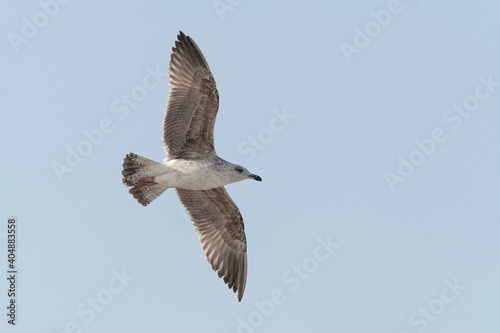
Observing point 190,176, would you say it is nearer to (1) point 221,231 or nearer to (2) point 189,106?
(2) point 189,106

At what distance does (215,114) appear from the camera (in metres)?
14.7

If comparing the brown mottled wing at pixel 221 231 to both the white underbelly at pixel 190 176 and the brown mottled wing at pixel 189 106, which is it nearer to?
the white underbelly at pixel 190 176

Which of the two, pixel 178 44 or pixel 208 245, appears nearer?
pixel 178 44

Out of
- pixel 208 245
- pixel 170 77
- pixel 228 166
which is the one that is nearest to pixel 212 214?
pixel 208 245

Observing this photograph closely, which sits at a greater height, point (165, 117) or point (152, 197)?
point (165, 117)

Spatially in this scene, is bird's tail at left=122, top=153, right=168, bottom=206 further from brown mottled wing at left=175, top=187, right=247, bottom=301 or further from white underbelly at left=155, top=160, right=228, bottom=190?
brown mottled wing at left=175, top=187, right=247, bottom=301

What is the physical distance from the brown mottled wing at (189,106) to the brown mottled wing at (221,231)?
1.25m

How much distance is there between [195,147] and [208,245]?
2.16m

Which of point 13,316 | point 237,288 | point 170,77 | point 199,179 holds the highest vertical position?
point 170,77

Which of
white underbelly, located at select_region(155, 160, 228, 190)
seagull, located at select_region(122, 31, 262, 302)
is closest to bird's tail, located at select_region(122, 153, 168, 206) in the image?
seagull, located at select_region(122, 31, 262, 302)

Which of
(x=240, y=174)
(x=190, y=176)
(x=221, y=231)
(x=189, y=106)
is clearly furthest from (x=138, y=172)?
(x=221, y=231)

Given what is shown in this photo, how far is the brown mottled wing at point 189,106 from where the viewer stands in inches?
575

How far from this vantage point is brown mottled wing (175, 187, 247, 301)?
15922 millimetres

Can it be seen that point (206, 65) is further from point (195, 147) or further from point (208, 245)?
point (208, 245)
